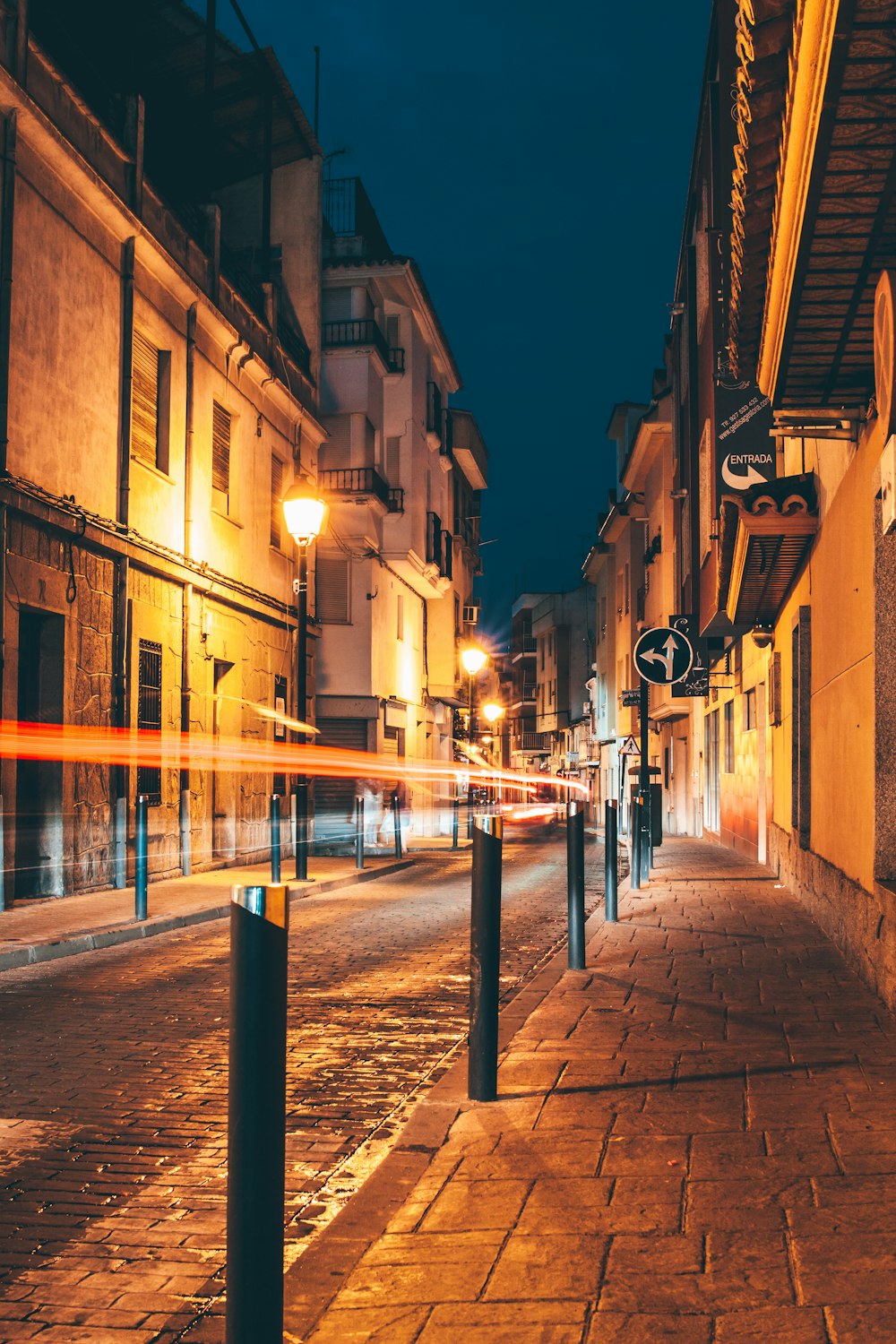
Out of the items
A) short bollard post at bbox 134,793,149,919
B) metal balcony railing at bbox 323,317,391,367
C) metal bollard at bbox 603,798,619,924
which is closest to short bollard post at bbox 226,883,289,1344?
metal bollard at bbox 603,798,619,924

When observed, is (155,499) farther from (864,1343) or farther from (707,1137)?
(864,1343)

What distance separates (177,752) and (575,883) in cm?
1088

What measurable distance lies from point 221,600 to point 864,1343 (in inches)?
721

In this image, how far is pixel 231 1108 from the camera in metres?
2.55

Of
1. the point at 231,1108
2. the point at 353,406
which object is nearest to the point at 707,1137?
the point at 231,1108

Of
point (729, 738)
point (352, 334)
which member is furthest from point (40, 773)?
point (352, 334)

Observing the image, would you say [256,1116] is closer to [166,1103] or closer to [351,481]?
[166,1103]

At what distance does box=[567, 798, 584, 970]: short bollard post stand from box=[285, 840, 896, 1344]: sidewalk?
1.10 m

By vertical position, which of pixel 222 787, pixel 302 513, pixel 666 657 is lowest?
pixel 222 787

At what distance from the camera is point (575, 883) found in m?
8.18

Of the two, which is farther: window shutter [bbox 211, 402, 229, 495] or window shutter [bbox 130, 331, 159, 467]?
window shutter [bbox 211, 402, 229, 495]

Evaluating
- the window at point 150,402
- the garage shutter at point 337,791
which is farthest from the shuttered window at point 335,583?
the window at point 150,402

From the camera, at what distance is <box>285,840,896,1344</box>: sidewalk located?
3.08 meters

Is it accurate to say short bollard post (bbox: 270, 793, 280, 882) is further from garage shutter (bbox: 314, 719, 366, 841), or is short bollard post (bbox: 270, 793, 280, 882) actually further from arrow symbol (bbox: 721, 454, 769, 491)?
garage shutter (bbox: 314, 719, 366, 841)
